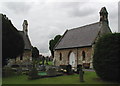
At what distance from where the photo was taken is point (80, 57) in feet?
103

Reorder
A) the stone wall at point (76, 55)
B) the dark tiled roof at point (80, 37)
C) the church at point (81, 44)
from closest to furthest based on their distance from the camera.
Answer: the stone wall at point (76, 55) < the church at point (81, 44) < the dark tiled roof at point (80, 37)

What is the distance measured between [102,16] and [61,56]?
45.2 ft

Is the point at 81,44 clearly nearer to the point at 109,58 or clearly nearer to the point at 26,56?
the point at 26,56

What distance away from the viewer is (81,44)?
31.4 m

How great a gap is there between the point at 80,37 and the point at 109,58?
21540 mm

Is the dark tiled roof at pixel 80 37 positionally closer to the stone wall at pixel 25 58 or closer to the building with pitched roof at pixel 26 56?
the building with pitched roof at pixel 26 56

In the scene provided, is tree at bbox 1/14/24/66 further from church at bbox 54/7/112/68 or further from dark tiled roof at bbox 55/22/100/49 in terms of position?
dark tiled roof at bbox 55/22/100/49

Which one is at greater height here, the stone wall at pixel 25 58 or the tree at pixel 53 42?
the tree at pixel 53 42

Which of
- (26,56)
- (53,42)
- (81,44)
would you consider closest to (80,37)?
(81,44)

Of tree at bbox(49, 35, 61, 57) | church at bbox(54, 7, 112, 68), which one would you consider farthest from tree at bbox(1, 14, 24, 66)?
tree at bbox(49, 35, 61, 57)

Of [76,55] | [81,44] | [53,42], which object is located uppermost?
[53,42]

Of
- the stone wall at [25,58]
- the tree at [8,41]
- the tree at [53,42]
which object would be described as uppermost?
the tree at [53,42]

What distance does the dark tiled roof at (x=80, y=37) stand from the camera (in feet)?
101

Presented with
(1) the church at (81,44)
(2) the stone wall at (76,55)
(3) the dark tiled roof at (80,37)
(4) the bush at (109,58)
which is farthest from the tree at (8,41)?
(3) the dark tiled roof at (80,37)
